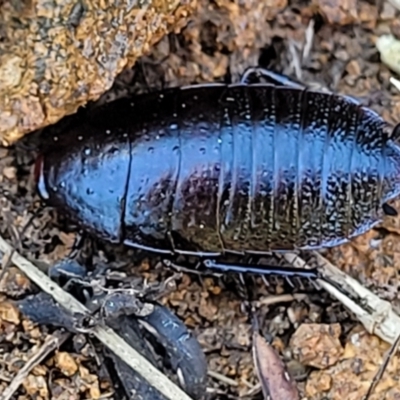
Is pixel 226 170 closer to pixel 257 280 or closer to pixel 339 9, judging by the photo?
pixel 257 280

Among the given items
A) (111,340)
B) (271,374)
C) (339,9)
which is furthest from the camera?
(339,9)

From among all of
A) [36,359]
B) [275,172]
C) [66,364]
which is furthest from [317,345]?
[36,359]

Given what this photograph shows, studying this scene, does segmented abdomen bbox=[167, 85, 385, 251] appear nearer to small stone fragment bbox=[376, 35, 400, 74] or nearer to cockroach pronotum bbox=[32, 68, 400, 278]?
cockroach pronotum bbox=[32, 68, 400, 278]

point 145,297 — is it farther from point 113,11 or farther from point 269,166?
point 113,11

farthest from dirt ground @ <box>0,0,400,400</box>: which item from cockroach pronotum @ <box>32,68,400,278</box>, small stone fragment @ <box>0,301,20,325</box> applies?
cockroach pronotum @ <box>32,68,400,278</box>

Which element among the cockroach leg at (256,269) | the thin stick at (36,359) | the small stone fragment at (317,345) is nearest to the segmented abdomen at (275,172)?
the cockroach leg at (256,269)

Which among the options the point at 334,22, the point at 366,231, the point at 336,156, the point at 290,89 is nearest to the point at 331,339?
the point at 366,231
